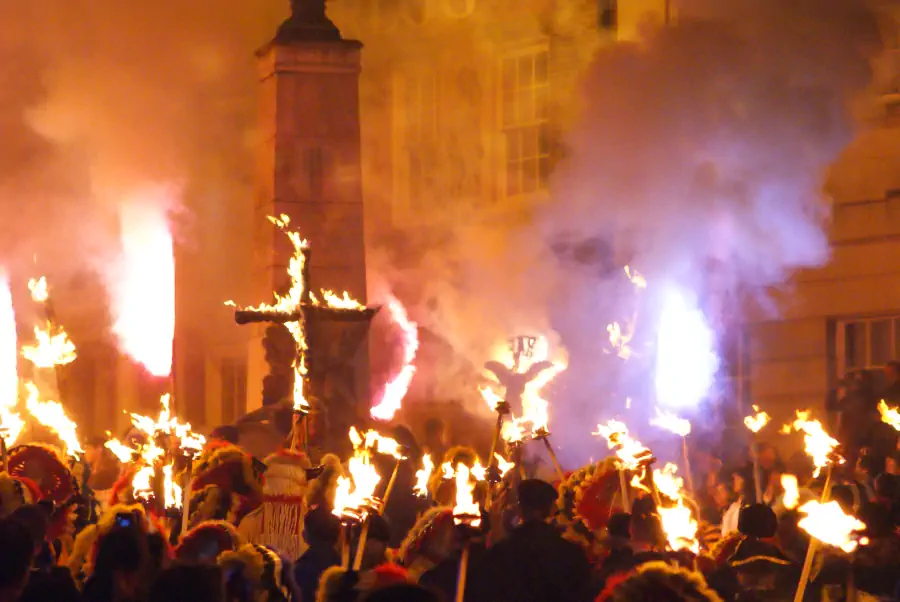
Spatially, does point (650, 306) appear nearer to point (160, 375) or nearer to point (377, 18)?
point (377, 18)

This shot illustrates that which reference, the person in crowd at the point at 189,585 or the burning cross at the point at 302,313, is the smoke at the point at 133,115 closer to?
the burning cross at the point at 302,313

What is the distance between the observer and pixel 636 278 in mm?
17688

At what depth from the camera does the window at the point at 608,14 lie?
63.9 feet

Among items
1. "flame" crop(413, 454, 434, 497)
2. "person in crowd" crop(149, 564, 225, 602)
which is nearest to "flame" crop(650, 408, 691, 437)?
"flame" crop(413, 454, 434, 497)

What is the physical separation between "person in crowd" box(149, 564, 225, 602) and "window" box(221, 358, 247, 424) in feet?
60.7

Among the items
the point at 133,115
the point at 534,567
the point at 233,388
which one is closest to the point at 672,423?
the point at 534,567

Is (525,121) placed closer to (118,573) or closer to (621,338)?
(621,338)

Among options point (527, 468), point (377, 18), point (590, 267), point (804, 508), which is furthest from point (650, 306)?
point (804, 508)

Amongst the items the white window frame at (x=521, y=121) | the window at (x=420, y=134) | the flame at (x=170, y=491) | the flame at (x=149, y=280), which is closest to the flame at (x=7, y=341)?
the flame at (x=149, y=280)

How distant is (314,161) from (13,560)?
12832 mm

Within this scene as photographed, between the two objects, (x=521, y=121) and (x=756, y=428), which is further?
(x=521, y=121)

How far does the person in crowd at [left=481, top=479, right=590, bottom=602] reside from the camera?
721 cm

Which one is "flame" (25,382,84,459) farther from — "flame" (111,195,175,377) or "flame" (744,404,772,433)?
"flame" (111,195,175,377)

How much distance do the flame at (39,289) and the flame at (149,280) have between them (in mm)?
1125
